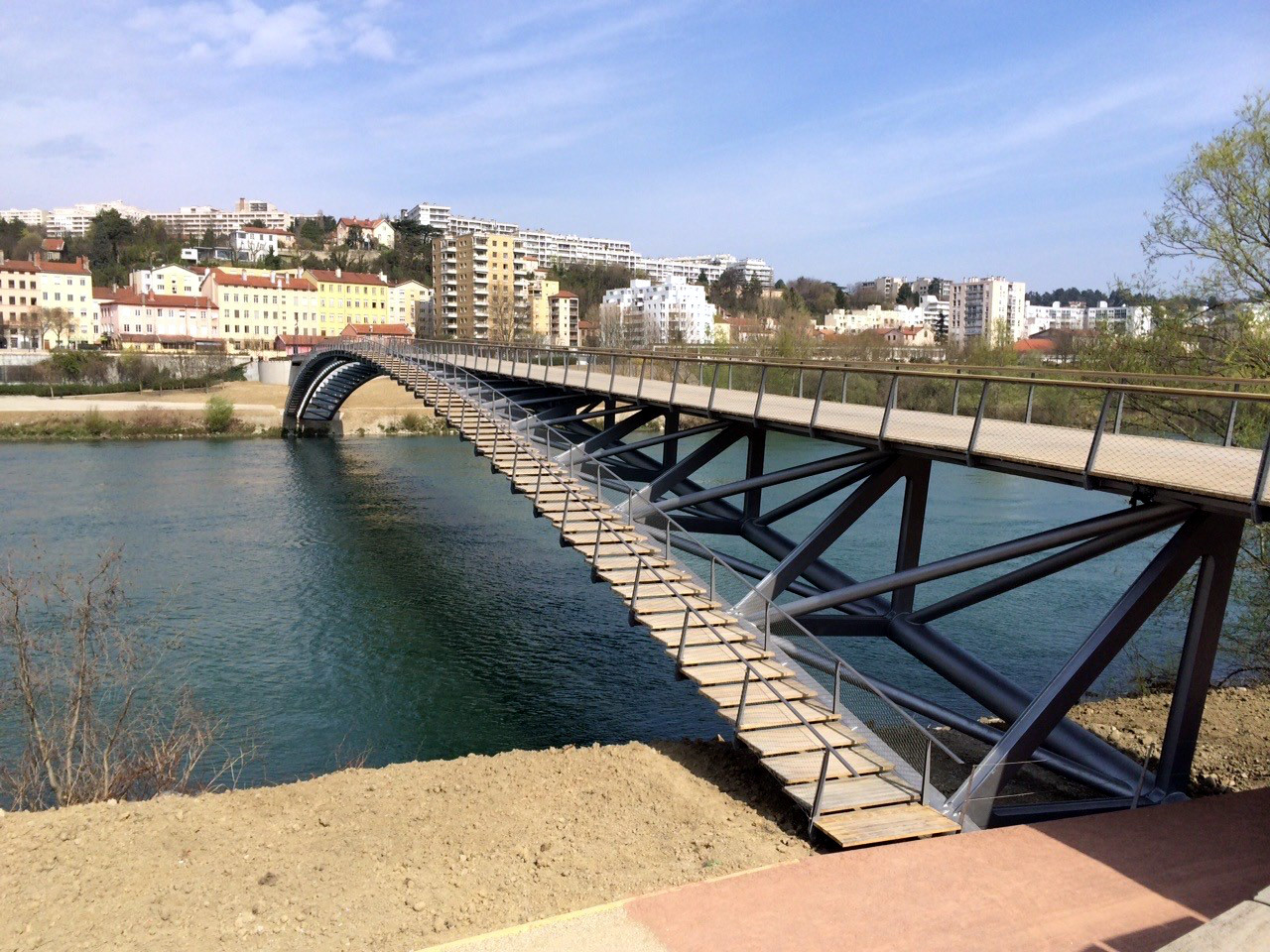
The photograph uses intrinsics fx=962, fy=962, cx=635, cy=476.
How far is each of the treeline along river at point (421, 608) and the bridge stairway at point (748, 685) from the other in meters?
2.83

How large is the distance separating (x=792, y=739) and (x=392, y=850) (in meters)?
4.46

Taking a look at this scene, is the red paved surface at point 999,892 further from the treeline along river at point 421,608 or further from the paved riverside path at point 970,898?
the treeline along river at point 421,608

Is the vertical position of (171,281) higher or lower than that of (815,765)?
higher

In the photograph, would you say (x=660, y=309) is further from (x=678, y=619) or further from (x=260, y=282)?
(x=678, y=619)

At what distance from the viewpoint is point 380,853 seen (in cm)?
906

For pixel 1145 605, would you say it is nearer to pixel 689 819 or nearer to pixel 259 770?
pixel 689 819

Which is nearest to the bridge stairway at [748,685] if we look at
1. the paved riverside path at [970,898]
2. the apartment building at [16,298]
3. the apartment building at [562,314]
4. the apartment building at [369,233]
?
the paved riverside path at [970,898]

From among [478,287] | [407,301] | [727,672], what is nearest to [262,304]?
[407,301]

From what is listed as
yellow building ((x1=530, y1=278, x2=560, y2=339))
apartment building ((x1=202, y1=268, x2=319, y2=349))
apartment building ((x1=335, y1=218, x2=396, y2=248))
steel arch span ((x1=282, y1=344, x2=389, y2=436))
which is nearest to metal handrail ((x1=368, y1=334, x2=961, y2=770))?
steel arch span ((x1=282, y1=344, x2=389, y2=436))

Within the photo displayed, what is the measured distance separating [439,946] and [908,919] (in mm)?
3621

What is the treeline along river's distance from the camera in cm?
1686

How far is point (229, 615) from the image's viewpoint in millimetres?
23188

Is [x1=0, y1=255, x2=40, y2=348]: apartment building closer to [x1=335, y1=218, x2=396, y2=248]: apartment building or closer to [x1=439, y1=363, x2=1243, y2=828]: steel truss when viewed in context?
[x1=335, y1=218, x2=396, y2=248]: apartment building

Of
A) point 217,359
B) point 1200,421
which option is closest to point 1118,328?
point 1200,421
